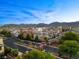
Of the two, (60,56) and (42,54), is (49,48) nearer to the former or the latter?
(60,56)

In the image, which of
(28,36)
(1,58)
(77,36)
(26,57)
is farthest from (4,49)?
(28,36)

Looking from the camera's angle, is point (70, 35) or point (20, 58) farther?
point (70, 35)

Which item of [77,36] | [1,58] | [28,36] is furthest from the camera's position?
[28,36]

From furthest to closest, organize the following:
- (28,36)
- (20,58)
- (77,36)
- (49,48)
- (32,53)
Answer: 1. (28,36)
2. (77,36)
3. (49,48)
4. (20,58)
5. (32,53)

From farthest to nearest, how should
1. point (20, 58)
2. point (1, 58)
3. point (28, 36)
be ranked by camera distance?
point (28, 36) → point (1, 58) → point (20, 58)

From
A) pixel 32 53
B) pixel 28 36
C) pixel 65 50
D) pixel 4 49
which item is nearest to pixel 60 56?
pixel 65 50

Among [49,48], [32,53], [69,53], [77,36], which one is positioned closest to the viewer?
[32,53]

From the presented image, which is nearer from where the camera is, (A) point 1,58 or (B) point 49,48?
(A) point 1,58

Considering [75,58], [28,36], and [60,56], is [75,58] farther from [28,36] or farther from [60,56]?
[28,36]
